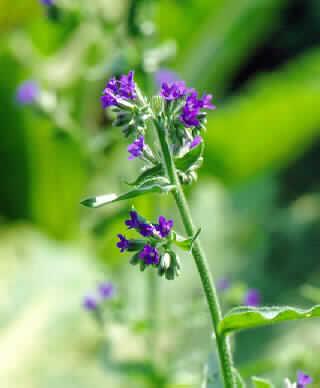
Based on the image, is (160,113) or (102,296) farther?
(102,296)

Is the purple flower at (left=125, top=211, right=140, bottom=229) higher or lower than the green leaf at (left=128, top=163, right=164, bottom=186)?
lower

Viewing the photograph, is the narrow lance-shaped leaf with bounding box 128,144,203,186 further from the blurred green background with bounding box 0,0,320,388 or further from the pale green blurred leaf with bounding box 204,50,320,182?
the pale green blurred leaf with bounding box 204,50,320,182

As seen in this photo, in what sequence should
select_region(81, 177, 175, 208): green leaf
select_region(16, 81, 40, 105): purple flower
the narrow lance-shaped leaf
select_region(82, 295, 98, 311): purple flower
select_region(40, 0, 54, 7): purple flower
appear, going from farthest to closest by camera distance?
1. select_region(16, 81, 40, 105): purple flower
2. select_region(40, 0, 54, 7): purple flower
3. select_region(82, 295, 98, 311): purple flower
4. the narrow lance-shaped leaf
5. select_region(81, 177, 175, 208): green leaf

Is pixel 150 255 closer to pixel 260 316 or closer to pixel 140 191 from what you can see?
pixel 140 191

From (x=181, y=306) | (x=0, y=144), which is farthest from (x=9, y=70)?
(x=181, y=306)

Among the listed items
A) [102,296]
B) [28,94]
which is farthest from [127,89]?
[28,94]

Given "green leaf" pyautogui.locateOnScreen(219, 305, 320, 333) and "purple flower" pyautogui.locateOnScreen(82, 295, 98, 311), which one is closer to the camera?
"green leaf" pyautogui.locateOnScreen(219, 305, 320, 333)

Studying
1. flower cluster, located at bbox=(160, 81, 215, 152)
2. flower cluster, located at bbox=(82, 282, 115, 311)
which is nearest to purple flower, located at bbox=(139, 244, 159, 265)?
flower cluster, located at bbox=(160, 81, 215, 152)

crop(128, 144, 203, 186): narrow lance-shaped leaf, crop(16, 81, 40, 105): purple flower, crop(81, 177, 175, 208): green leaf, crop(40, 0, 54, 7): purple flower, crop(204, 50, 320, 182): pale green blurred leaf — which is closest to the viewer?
crop(81, 177, 175, 208): green leaf
